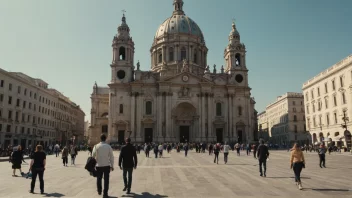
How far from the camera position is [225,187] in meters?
10.1

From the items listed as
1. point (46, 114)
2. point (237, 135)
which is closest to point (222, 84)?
point (237, 135)

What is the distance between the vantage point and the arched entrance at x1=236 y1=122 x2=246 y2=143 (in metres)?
58.8

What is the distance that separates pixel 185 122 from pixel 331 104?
26.1m

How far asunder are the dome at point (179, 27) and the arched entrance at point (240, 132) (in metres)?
25.8

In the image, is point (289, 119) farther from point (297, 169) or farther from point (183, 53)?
point (297, 169)

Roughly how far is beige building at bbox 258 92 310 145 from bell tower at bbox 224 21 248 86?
17571mm

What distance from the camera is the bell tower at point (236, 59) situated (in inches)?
2419

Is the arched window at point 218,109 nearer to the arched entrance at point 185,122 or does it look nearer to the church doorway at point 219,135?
the church doorway at point 219,135

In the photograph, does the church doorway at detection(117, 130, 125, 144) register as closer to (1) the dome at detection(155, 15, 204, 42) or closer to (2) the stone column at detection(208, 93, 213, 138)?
(2) the stone column at detection(208, 93, 213, 138)

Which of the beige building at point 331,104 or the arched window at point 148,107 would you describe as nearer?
the beige building at point 331,104

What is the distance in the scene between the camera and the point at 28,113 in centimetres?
5000

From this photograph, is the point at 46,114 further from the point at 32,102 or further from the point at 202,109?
the point at 202,109

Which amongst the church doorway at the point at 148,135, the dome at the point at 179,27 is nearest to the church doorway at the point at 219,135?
the church doorway at the point at 148,135

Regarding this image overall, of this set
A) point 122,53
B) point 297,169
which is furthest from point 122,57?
point 297,169
